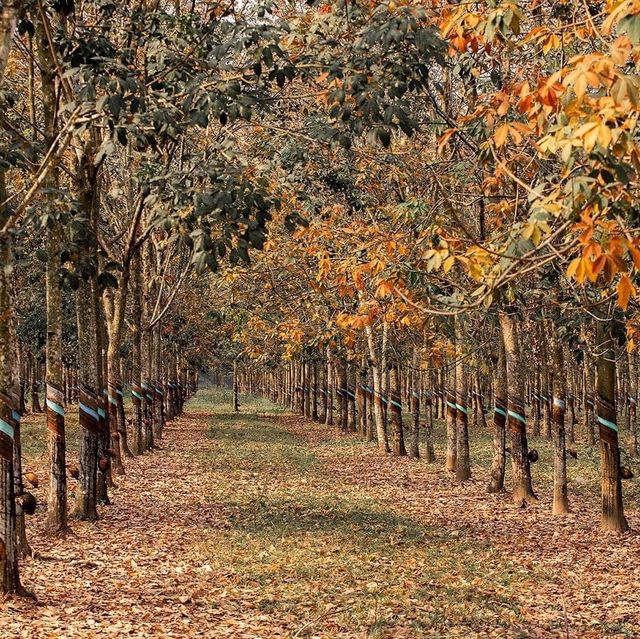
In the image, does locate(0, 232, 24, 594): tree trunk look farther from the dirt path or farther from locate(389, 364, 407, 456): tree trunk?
locate(389, 364, 407, 456): tree trunk

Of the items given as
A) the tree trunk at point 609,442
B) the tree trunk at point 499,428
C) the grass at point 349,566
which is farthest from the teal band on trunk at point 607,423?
the tree trunk at point 499,428

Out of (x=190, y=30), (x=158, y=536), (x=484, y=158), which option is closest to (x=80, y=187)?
(x=190, y=30)

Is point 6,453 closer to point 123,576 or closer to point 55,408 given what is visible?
point 123,576

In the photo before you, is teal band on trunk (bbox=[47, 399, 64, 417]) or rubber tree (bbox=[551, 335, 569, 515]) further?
rubber tree (bbox=[551, 335, 569, 515])

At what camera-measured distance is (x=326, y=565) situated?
12070mm

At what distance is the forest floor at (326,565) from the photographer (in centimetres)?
921

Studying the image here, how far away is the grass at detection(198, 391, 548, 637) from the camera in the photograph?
9.48m

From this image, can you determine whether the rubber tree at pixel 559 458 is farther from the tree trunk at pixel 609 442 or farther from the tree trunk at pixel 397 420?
the tree trunk at pixel 397 420

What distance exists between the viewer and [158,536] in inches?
547

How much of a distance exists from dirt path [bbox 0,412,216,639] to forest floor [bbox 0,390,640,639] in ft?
0.11

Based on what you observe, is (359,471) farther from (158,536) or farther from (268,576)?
(268,576)

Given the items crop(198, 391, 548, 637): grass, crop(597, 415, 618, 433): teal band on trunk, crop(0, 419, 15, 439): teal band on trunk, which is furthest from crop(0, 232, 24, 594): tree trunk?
crop(597, 415, 618, 433): teal band on trunk

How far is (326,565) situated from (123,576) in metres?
2.80

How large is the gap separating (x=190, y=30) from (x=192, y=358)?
5733cm
